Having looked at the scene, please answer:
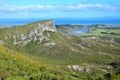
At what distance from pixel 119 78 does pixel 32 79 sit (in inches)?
2826

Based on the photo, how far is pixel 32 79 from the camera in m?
200

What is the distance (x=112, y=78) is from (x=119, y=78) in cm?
444

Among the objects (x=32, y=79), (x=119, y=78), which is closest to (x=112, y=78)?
(x=119, y=78)

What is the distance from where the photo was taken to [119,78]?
→ 148250 millimetres

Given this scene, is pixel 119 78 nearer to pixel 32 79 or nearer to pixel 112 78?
pixel 112 78

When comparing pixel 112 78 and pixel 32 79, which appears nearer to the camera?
pixel 112 78

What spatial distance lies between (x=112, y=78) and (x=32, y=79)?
221ft

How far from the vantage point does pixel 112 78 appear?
5965 inches

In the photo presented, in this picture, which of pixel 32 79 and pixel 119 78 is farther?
pixel 32 79
